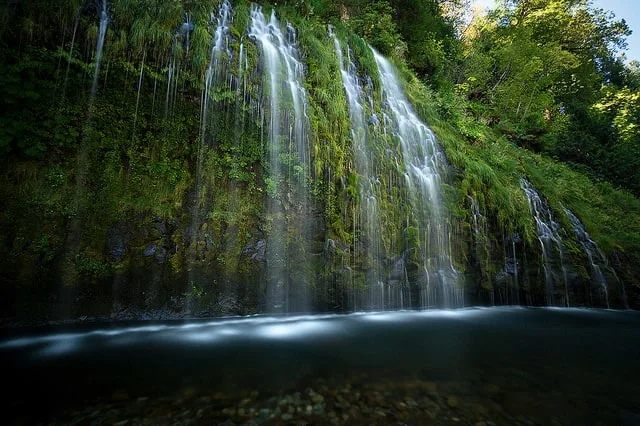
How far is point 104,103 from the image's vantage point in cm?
563

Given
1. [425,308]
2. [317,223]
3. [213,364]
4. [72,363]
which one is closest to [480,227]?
[425,308]

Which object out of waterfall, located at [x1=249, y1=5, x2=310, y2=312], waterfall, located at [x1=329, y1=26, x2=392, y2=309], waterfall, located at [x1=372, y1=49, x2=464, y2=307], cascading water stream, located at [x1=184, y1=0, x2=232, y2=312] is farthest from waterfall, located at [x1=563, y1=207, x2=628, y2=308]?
cascading water stream, located at [x1=184, y1=0, x2=232, y2=312]

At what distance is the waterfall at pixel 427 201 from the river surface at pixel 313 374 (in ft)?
6.43

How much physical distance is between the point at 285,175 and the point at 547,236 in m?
7.92

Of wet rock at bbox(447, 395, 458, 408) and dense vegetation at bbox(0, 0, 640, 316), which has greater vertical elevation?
dense vegetation at bbox(0, 0, 640, 316)

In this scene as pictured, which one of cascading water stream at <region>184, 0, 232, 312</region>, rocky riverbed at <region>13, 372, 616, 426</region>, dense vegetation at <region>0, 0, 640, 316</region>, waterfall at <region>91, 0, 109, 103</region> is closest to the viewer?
rocky riverbed at <region>13, 372, 616, 426</region>

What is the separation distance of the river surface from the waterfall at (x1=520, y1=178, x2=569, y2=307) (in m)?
3.17

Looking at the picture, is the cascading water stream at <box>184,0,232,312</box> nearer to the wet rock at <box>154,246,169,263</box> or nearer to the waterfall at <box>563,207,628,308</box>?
the wet rock at <box>154,246,169,263</box>

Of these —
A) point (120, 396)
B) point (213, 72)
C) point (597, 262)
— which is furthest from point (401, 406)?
point (597, 262)

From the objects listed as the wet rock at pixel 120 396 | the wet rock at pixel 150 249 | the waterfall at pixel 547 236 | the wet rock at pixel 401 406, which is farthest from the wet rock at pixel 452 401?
the waterfall at pixel 547 236

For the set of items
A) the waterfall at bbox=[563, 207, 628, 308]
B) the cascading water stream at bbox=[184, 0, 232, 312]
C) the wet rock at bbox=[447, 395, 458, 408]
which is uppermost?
the cascading water stream at bbox=[184, 0, 232, 312]

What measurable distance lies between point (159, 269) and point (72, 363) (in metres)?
2.14

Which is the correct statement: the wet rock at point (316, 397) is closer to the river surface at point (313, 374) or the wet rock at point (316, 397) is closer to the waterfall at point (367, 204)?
the river surface at point (313, 374)

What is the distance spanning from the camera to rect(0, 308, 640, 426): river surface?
2449 mm
